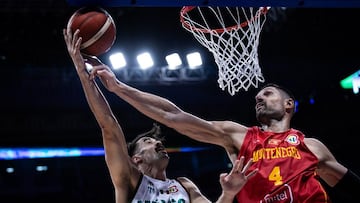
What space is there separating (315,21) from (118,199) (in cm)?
726

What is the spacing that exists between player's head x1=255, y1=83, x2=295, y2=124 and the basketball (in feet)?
3.92

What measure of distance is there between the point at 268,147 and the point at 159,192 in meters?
0.86

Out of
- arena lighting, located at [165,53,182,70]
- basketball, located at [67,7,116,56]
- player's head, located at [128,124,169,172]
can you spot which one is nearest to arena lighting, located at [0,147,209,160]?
arena lighting, located at [165,53,182,70]

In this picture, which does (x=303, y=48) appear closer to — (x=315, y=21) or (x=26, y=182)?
(x=315, y=21)

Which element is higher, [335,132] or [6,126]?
[6,126]

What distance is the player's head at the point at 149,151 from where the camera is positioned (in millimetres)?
3987

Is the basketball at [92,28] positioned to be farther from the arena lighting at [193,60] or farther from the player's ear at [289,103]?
the arena lighting at [193,60]

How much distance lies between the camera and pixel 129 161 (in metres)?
3.70

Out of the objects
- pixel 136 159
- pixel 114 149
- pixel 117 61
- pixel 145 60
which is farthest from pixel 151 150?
pixel 145 60

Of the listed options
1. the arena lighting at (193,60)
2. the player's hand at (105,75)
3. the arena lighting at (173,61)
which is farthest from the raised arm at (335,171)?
the arena lighting at (193,60)

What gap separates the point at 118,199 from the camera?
3617mm

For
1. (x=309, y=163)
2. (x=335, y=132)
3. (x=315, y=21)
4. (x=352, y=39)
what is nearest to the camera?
(x=309, y=163)

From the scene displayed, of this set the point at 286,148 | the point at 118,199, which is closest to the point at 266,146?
the point at 286,148

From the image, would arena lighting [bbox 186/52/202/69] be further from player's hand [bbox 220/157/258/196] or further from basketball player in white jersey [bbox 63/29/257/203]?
player's hand [bbox 220/157/258/196]
